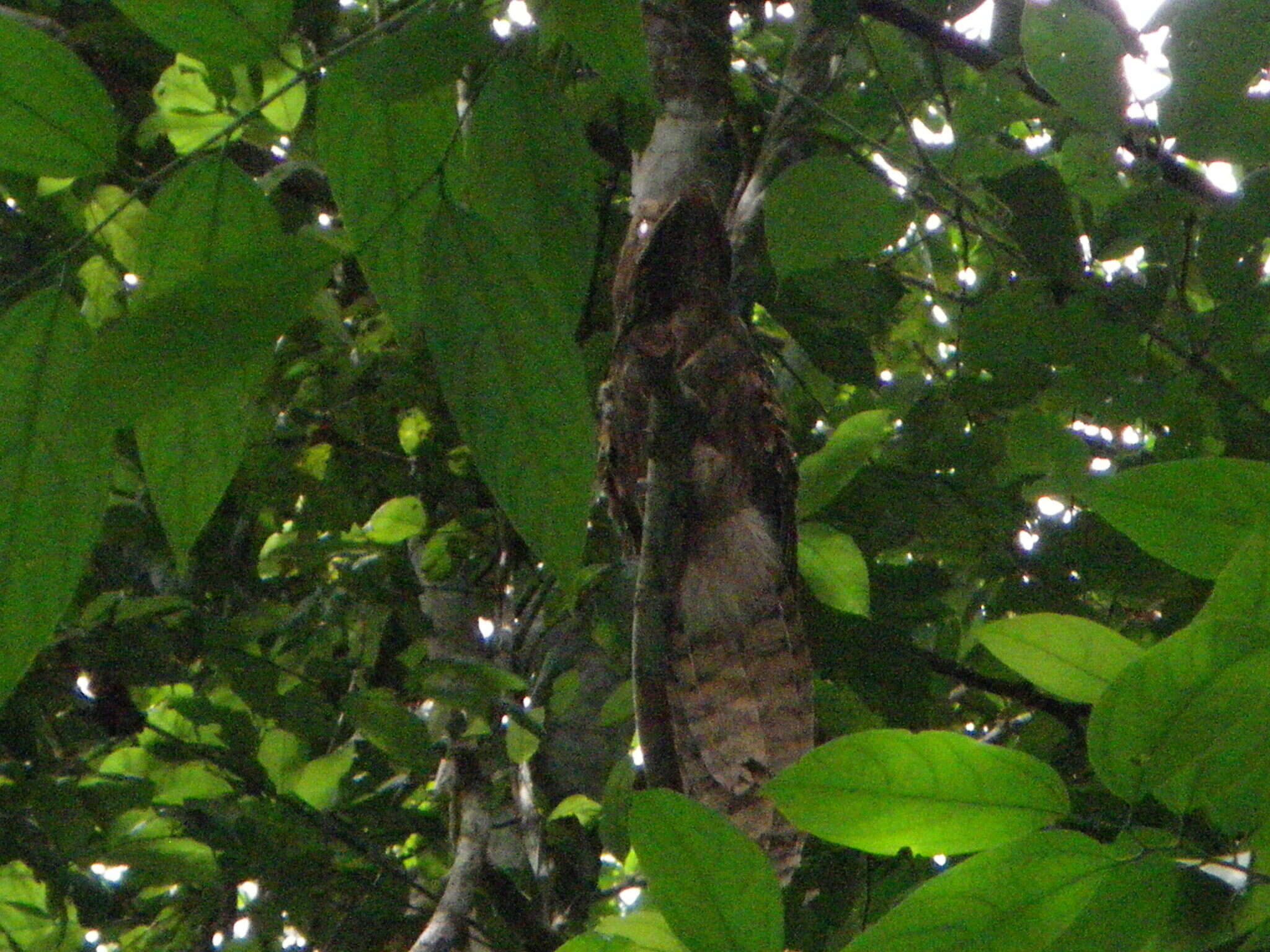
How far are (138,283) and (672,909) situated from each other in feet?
1.20

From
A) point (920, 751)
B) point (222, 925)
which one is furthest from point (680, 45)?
point (222, 925)

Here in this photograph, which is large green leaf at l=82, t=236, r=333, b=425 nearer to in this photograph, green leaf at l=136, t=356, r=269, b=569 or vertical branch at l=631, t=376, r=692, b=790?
green leaf at l=136, t=356, r=269, b=569

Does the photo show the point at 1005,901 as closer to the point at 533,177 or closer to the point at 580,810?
the point at 533,177

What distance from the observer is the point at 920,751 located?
0.51 meters

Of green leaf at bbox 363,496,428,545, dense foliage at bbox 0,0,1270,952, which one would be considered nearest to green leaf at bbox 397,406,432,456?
dense foliage at bbox 0,0,1270,952

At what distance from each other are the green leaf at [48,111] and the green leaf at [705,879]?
1.18 feet

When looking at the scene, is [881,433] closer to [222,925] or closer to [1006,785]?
[1006,785]

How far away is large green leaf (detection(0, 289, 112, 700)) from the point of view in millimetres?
502

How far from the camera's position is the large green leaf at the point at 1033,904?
1.50ft

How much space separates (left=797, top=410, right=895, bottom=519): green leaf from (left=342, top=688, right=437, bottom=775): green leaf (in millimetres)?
583

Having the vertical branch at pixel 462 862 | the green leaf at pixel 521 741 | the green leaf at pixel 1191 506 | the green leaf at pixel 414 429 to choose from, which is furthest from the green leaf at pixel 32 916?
the green leaf at pixel 1191 506

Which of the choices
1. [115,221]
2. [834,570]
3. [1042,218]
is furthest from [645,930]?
[115,221]

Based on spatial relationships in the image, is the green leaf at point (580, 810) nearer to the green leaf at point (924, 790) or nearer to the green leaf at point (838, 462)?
the green leaf at point (838, 462)

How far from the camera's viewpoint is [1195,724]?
A: 0.47m
